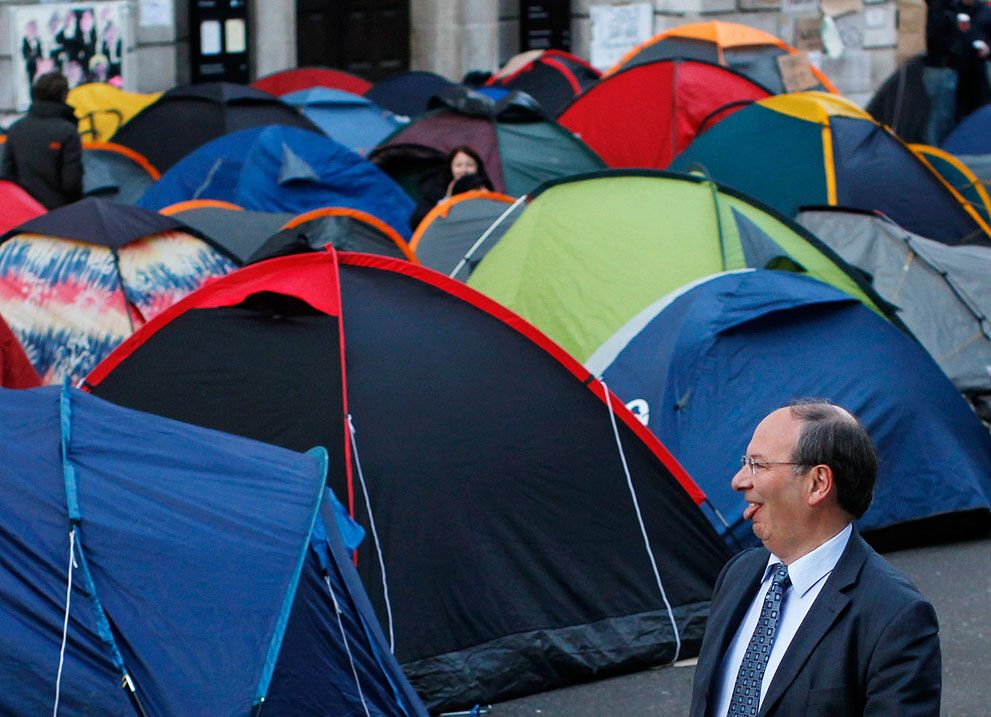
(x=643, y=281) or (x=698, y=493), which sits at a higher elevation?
(x=643, y=281)

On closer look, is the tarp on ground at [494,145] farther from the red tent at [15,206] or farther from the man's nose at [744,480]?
the man's nose at [744,480]

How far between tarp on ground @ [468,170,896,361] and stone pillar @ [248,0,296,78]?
999cm

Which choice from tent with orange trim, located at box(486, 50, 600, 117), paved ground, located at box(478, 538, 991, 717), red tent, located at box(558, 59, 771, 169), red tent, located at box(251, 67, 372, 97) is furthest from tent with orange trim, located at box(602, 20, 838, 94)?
paved ground, located at box(478, 538, 991, 717)

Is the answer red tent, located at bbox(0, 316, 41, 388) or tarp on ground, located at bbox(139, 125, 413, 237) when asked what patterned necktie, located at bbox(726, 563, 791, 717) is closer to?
red tent, located at bbox(0, 316, 41, 388)

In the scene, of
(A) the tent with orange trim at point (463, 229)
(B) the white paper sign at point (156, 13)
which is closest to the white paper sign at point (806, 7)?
(B) the white paper sign at point (156, 13)

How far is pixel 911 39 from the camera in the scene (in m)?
18.2

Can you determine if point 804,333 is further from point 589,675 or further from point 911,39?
point 911,39

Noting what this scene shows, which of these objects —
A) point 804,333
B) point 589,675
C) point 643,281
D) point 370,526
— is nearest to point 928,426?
point 804,333

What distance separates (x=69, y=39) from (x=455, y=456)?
12.1 meters

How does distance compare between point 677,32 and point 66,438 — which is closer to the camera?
point 66,438

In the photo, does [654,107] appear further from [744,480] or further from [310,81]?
[744,480]

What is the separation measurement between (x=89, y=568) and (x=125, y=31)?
13230 millimetres

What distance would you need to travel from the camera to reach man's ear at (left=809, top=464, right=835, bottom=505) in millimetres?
2826

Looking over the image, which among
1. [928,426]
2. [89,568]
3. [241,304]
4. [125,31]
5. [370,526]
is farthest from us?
[125,31]
